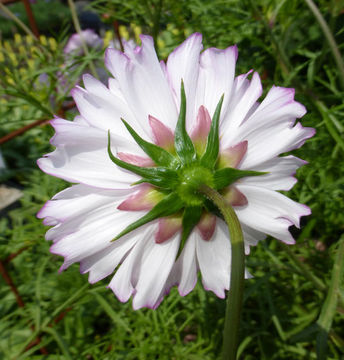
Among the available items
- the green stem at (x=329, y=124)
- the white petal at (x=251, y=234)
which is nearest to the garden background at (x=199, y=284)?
the green stem at (x=329, y=124)

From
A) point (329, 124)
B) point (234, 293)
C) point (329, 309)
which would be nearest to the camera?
point (234, 293)

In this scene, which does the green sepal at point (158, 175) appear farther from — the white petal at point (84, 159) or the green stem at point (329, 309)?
the green stem at point (329, 309)

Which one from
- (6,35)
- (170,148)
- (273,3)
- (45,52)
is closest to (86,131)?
A: (170,148)

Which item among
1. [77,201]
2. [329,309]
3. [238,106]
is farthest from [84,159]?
[329,309]

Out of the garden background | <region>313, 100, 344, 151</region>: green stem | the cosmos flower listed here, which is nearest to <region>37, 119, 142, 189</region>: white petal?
the cosmos flower

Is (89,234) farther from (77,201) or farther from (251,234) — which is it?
(251,234)

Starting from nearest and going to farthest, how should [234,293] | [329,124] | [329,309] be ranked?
[234,293]
[329,309]
[329,124]

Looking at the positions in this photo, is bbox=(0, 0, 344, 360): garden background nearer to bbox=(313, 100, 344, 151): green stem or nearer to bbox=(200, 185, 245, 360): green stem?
bbox=(313, 100, 344, 151): green stem
